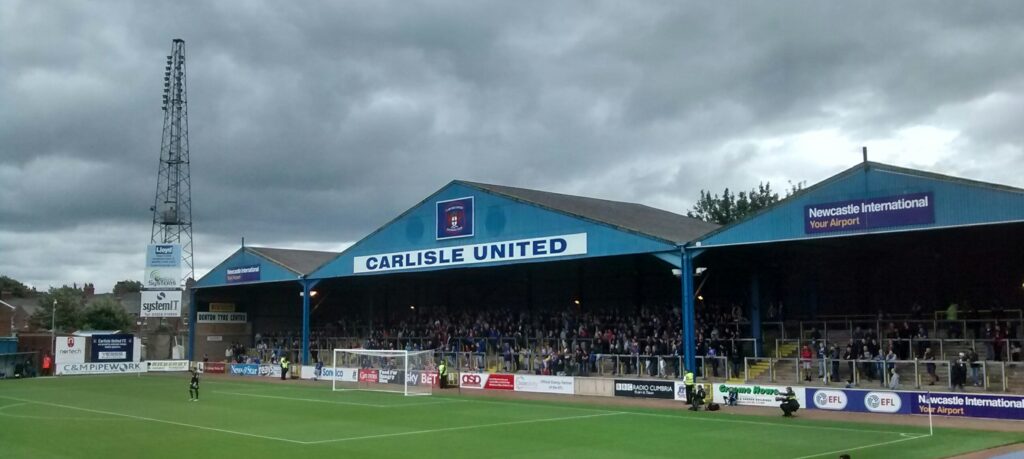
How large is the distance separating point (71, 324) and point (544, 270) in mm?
66110

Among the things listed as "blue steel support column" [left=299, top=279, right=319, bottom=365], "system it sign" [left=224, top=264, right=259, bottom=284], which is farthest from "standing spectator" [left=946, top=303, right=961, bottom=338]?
"system it sign" [left=224, top=264, right=259, bottom=284]

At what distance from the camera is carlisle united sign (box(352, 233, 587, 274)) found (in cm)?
4034

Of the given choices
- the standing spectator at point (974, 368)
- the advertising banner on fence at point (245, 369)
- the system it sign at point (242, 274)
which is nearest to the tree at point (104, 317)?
the system it sign at point (242, 274)

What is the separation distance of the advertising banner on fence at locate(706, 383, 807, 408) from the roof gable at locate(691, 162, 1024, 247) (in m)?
5.53

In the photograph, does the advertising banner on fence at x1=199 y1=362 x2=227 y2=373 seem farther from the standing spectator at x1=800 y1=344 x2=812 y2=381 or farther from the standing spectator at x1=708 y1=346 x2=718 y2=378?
the standing spectator at x1=800 y1=344 x2=812 y2=381

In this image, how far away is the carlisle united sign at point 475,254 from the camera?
1588 inches

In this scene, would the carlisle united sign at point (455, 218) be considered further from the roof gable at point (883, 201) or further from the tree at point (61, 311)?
the tree at point (61, 311)

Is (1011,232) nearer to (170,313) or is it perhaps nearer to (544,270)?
(544,270)

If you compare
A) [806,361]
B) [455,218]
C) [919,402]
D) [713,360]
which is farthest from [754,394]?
[455,218]

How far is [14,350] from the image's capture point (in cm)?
6134

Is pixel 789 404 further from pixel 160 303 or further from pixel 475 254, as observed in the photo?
pixel 160 303

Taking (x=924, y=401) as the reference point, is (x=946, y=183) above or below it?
above

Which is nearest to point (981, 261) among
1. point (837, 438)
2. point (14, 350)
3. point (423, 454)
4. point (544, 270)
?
point (837, 438)

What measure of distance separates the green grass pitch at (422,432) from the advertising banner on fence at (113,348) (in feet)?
82.7
